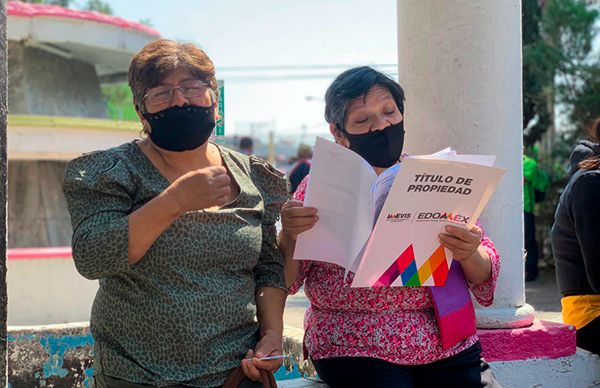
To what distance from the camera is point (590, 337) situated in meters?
4.07

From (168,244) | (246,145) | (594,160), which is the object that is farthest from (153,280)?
(246,145)

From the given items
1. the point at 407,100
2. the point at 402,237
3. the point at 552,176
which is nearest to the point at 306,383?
the point at 402,237

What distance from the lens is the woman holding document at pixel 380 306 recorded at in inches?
113

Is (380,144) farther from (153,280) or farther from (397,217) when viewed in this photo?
(153,280)

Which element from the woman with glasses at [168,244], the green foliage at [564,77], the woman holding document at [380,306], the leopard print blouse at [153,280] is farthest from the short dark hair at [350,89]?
the green foliage at [564,77]

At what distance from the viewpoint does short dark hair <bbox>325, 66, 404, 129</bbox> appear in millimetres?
3020

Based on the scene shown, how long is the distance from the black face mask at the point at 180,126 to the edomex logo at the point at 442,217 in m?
0.76

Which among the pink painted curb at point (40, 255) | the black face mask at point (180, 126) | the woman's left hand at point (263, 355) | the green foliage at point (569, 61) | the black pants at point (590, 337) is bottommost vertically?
the pink painted curb at point (40, 255)

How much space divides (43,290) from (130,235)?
6624mm

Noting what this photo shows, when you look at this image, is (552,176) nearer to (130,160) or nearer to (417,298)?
(417,298)

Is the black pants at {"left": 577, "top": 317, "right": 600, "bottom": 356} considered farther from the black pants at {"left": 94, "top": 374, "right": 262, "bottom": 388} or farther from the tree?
the tree

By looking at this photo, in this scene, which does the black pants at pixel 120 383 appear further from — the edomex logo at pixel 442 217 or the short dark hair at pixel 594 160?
the short dark hair at pixel 594 160

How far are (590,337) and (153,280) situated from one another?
8.34 feet

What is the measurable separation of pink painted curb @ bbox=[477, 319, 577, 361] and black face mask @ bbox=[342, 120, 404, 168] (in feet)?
3.97
